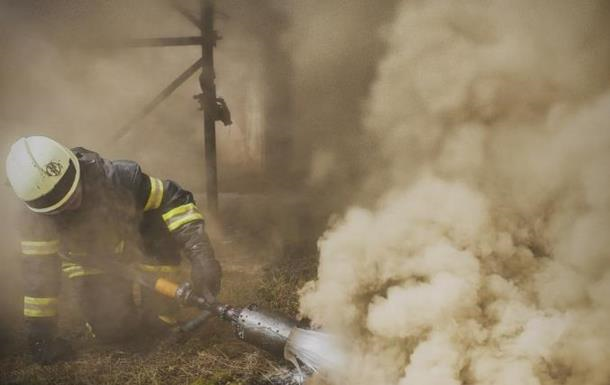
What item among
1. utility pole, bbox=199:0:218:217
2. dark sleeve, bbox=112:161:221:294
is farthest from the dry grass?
utility pole, bbox=199:0:218:217

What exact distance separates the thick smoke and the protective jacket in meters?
1.38

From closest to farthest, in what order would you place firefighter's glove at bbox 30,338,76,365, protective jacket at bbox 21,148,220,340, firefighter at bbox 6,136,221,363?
firefighter at bbox 6,136,221,363 < protective jacket at bbox 21,148,220,340 < firefighter's glove at bbox 30,338,76,365

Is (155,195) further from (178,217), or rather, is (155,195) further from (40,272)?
(40,272)

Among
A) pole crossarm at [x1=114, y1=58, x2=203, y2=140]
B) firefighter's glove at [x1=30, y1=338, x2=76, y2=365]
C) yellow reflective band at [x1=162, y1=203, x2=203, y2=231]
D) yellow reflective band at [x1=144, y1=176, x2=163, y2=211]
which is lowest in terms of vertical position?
firefighter's glove at [x1=30, y1=338, x2=76, y2=365]

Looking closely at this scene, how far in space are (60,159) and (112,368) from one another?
185 centimetres

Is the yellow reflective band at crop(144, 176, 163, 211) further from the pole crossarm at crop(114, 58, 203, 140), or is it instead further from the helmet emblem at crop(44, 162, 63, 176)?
the pole crossarm at crop(114, 58, 203, 140)

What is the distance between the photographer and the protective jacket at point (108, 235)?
3396 mm

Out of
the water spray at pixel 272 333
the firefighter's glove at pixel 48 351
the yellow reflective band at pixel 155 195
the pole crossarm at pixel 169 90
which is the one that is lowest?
the firefighter's glove at pixel 48 351

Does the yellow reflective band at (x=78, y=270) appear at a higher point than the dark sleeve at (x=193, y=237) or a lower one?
lower

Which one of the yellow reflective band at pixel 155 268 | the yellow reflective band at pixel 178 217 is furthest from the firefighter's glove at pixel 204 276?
the yellow reflective band at pixel 155 268

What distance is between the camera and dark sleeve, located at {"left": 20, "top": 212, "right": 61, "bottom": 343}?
132 inches

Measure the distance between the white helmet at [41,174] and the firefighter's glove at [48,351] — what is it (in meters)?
1.17

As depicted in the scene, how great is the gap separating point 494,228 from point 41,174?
3.70 meters

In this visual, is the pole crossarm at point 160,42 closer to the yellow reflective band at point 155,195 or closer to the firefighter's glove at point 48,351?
the yellow reflective band at point 155,195
